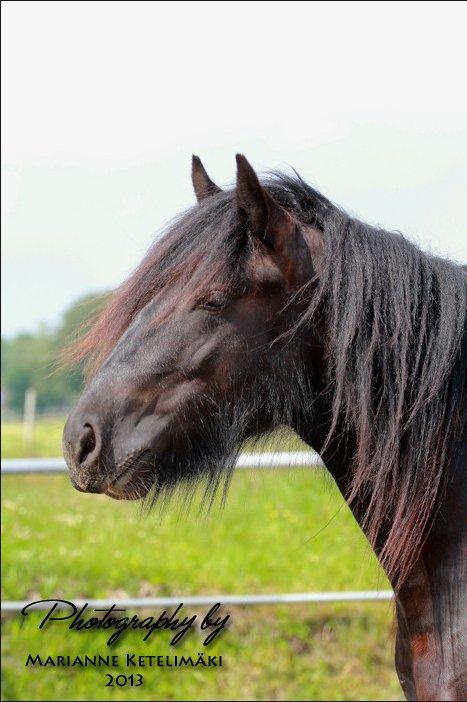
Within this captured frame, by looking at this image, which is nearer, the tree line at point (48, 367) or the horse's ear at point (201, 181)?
the horse's ear at point (201, 181)

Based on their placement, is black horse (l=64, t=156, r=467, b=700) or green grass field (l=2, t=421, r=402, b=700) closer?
black horse (l=64, t=156, r=467, b=700)

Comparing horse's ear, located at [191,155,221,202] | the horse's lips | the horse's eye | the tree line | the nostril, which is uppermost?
horse's ear, located at [191,155,221,202]

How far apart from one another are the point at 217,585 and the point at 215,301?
13.8 ft

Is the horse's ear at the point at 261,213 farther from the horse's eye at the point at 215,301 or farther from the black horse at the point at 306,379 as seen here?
the horse's eye at the point at 215,301

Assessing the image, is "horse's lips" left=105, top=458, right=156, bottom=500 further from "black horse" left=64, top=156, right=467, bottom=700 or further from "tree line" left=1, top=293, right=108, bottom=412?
"tree line" left=1, top=293, right=108, bottom=412

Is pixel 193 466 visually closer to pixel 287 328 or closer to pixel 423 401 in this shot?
pixel 287 328

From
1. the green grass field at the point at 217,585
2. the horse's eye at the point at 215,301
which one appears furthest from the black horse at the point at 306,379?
the green grass field at the point at 217,585

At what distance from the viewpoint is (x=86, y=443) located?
237cm

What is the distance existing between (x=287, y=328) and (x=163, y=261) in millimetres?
448

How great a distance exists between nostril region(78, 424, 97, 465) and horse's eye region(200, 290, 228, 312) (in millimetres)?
496

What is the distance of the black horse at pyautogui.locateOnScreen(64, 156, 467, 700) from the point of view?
2.42 metres

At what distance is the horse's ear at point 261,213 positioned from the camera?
96.1 inches

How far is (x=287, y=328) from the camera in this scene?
251 cm

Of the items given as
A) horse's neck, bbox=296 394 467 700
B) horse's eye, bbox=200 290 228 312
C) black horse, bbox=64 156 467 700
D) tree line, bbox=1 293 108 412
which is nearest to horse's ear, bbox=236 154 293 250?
black horse, bbox=64 156 467 700
